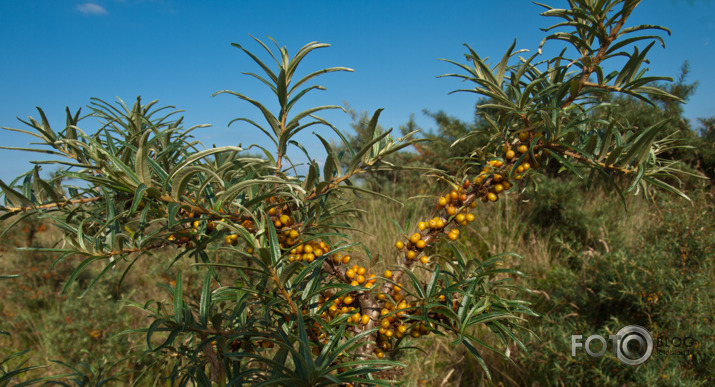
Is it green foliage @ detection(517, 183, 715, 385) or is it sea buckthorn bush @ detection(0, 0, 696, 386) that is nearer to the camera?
sea buckthorn bush @ detection(0, 0, 696, 386)

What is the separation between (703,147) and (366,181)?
4.14m

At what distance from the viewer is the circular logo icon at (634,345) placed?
1799 millimetres

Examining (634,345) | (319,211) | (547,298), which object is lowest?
(634,345)

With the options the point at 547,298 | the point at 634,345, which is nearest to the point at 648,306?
the point at 634,345

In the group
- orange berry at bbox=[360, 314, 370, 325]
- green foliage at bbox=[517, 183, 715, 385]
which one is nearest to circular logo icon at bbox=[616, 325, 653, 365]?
green foliage at bbox=[517, 183, 715, 385]

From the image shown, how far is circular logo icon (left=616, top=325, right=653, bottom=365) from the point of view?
5.90 ft

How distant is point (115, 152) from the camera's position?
82 cm

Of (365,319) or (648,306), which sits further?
(648,306)

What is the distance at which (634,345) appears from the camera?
1944 mm

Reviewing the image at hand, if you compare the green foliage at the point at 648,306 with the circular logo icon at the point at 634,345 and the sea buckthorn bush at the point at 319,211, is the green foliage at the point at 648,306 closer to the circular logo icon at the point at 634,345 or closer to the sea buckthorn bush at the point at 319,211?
the circular logo icon at the point at 634,345

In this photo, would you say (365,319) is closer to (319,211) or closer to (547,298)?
(319,211)

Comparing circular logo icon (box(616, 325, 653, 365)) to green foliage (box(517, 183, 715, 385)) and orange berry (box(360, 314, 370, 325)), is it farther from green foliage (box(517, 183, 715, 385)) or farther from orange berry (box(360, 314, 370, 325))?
orange berry (box(360, 314, 370, 325))

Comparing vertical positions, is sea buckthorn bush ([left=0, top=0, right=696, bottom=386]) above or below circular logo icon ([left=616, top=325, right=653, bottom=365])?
above

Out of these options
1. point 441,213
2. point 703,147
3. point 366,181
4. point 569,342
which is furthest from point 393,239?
point 703,147
